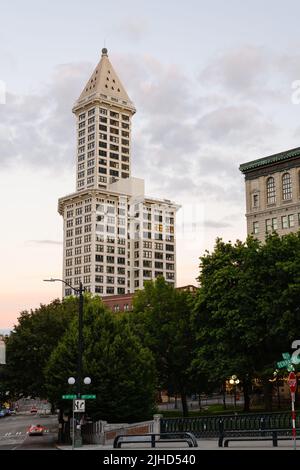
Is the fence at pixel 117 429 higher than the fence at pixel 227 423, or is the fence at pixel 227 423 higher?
the fence at pixel 227 423

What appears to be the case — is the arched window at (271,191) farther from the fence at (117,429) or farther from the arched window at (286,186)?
the fence at (117,429)

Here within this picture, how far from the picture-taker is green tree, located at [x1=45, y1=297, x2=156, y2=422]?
49469 millimetres

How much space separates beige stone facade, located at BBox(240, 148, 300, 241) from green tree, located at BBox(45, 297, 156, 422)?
63.7m

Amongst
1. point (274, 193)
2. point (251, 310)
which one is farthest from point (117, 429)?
point (274, 193)

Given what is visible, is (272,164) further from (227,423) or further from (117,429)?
(227,423)

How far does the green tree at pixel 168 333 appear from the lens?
73250mm

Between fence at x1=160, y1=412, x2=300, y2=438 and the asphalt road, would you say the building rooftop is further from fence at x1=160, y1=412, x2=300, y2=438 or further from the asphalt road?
fence at x1=160, y1=412, x2=300, y2=438

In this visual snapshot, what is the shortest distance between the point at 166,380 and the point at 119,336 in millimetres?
24683

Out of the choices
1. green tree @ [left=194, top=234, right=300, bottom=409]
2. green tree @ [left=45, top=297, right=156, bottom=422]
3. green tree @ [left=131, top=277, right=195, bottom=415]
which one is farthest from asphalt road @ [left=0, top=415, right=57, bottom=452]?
green tree @ [left=194, top=234, right=300, bottom=409]

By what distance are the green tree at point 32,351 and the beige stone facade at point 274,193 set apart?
5495 cm

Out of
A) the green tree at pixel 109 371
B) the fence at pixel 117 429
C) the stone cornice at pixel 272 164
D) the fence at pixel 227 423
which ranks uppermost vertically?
the stone cornice at pixel 272 164

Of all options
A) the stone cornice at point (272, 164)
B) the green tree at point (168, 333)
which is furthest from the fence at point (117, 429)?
the stone cornice at point (272, 164)
